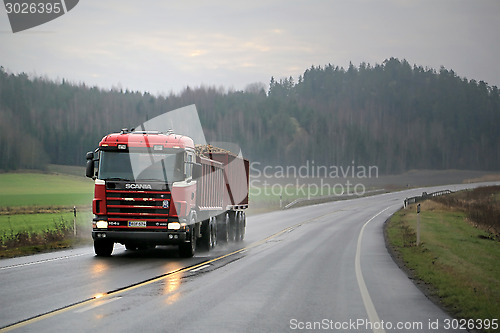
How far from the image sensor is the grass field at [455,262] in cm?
1130

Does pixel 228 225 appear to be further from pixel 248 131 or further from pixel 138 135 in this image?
pixel 248 131

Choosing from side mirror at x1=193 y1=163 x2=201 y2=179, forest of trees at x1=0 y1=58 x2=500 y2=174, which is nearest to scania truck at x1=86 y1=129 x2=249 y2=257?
side mirror at x1=193 y1=163 x2=201 y2=179

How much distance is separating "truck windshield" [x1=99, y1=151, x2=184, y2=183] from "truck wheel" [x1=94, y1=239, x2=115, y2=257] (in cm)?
223

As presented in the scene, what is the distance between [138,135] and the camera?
19.7m

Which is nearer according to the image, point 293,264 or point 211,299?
point 211,299

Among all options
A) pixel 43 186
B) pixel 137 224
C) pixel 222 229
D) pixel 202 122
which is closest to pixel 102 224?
pixel 137 224

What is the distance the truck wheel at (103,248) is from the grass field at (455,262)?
891 cm

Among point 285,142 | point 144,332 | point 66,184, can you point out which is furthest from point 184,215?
point 285,142

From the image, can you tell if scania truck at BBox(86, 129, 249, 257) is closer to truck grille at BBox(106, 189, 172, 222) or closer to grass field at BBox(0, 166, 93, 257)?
truck grille at BBox(106, 189, 172, 222)

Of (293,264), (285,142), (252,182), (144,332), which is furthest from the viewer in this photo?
(285,142)

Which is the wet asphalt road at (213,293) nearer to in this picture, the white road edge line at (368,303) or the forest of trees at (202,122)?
the white road edge line at (368,303)

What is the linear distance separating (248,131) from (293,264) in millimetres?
159339

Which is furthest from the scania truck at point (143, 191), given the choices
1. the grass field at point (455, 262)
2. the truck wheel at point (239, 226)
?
the truck wheel at point (239, 226)

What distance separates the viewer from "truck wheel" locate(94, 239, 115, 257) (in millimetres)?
19678
